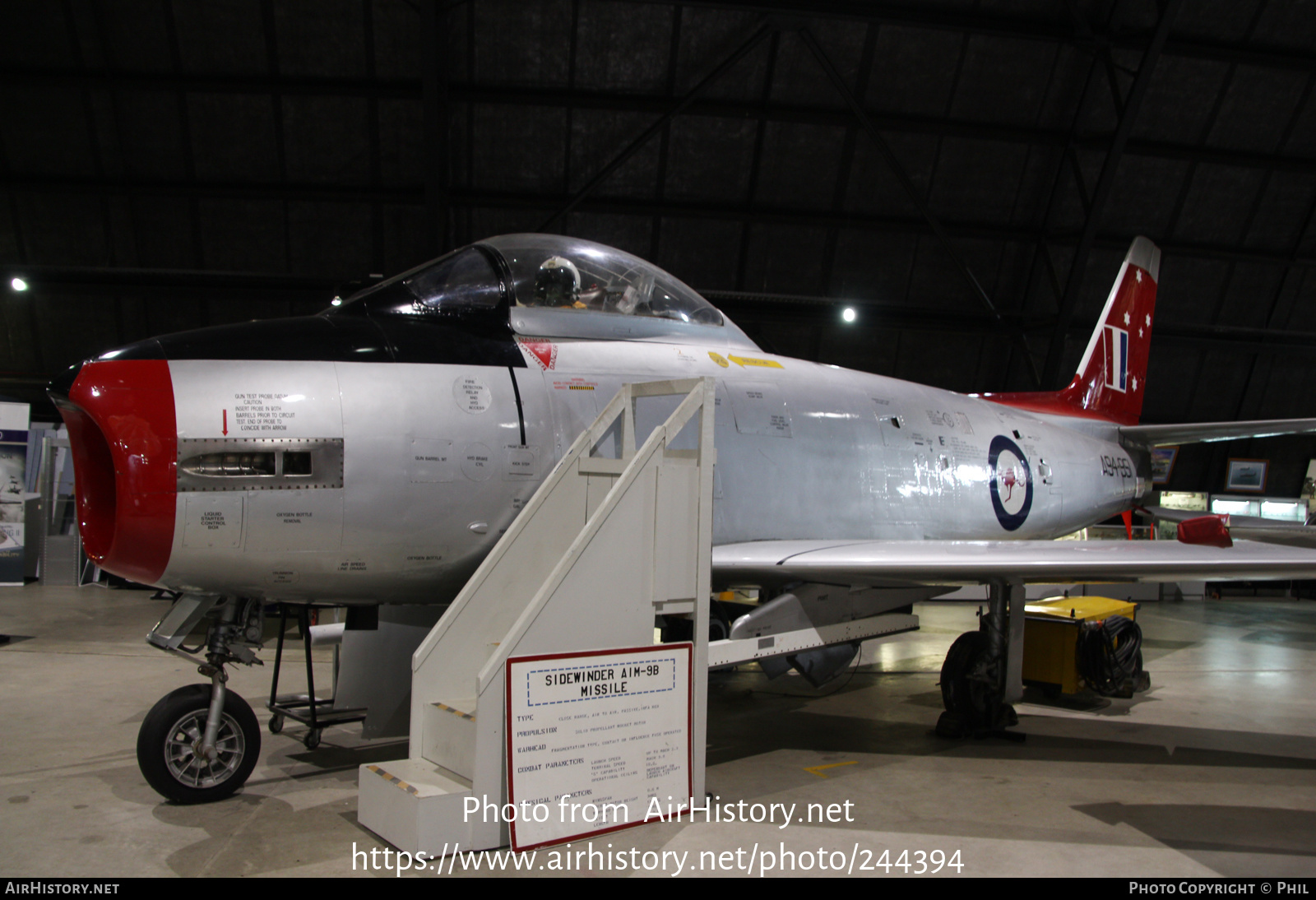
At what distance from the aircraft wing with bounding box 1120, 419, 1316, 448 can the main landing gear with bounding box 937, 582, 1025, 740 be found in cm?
356

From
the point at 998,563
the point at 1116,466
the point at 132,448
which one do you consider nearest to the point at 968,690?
the point at 998,563

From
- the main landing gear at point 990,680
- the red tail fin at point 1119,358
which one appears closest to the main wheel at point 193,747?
the main landing gear at point 990,680

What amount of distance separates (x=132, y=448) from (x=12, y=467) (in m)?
12.9

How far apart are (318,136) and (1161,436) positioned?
13.8 m

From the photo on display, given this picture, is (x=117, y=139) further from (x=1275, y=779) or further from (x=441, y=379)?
(x=1275, y=779)

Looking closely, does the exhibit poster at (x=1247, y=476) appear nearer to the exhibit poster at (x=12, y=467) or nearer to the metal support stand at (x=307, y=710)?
the metal support stand at (x=307, y=710)

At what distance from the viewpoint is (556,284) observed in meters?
5.55

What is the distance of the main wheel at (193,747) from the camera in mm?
4355

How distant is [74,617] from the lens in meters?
11.7

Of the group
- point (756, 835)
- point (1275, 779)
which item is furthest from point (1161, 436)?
point (756, 835)

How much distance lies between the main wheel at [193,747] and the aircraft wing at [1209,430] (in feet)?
27.8

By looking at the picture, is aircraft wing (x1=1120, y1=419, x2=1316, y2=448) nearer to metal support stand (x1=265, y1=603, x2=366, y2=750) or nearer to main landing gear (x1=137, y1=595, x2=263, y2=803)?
metal support stand (x1=265, y1=603, x2=366, y2=750)

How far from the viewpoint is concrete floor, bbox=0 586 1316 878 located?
13.0ft

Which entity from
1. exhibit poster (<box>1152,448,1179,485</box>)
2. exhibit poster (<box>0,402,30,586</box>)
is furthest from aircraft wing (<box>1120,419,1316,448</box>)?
exhibit poster (<box>0,402,30,586</box>)
